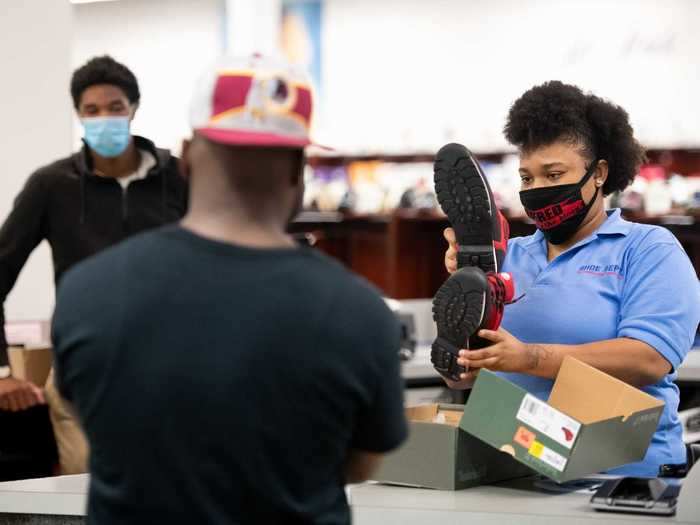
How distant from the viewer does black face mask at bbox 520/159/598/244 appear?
90.2 inches

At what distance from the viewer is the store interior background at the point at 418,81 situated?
22.3 feet

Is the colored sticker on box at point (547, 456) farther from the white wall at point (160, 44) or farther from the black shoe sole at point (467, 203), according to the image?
the white wall at point (160, 44)

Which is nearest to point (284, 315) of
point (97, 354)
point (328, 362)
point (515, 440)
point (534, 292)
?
point (328, 362)

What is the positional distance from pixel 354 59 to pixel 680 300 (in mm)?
7075

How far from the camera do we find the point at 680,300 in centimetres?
215

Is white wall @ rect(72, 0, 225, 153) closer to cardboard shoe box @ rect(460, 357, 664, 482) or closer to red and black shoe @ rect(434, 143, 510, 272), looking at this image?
red and black shoe @ rect(434, 143, 510, 272)

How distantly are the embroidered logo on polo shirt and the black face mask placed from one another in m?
0.11

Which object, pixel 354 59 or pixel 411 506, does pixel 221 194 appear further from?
pixel 354 59

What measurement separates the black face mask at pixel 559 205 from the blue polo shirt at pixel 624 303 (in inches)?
2.0

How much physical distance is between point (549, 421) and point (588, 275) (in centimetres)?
43

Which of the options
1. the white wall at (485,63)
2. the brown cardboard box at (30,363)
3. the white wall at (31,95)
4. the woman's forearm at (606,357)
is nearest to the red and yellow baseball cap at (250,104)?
the woman's forearm at (606,357)

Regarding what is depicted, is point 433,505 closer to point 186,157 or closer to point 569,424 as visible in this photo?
point 569,424

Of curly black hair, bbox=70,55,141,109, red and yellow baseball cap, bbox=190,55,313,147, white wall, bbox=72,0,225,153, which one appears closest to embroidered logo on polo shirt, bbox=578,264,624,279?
red and yellow baseball cap, bbox=190,55,313,147

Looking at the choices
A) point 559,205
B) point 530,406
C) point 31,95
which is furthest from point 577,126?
point 31,95
